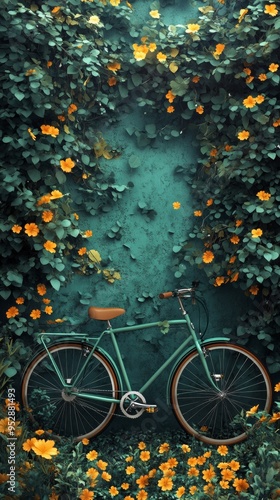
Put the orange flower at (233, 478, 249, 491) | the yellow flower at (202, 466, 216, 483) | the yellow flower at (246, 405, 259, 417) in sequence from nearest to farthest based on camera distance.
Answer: the orange flower at (233, 478, 249, 491) → the yellow flower at (202, 466, 216, 483) → the yellow flower at (246, 405, 259, 417)

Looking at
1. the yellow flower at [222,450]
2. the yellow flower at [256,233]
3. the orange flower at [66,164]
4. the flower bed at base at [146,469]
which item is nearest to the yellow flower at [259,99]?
the yellow flower at [256,233]

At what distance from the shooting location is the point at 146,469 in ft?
12.4

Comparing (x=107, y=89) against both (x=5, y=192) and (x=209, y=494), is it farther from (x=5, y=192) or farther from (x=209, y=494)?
(x=209, y=494)

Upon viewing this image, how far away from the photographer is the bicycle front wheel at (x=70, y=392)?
4.28 metres

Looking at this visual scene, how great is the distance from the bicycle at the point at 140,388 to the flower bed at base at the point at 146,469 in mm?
227

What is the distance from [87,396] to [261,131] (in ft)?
6.65

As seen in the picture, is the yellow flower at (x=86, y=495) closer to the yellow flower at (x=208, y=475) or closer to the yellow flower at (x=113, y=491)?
the yellow flower at (x=113, y=491)

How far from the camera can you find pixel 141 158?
4504mm

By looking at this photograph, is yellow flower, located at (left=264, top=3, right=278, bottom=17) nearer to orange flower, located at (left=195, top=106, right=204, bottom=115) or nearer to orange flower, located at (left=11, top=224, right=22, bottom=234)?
orange flower, located at (left=195, top=106, right=204, bottom=115)

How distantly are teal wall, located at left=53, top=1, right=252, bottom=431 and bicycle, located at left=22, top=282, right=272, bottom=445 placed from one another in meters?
0.12

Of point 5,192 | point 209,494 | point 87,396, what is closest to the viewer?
point 209,494

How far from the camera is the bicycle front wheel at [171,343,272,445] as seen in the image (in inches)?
176

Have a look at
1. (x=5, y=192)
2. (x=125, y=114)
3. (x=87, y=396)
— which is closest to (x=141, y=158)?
(x=125, y=114)

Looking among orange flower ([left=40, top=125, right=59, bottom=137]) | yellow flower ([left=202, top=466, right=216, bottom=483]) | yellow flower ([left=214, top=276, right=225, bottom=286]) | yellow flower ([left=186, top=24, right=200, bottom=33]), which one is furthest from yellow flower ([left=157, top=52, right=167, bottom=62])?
yellow flower ([left=202, top=466, right=216, bottom=483])
